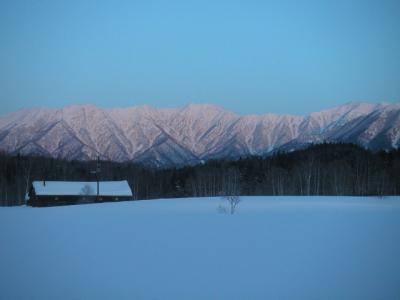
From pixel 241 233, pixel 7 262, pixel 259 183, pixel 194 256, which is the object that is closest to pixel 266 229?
pixel 241 233

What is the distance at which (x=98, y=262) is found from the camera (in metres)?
14.3

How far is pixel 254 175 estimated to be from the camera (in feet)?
321

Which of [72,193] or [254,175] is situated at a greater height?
[254,175]

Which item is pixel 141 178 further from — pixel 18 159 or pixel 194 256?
pixel 194 256

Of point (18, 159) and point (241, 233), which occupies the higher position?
point (18, 159)

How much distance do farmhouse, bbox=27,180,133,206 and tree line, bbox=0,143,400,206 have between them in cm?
399

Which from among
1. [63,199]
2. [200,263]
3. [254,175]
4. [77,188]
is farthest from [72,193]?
[200,263]

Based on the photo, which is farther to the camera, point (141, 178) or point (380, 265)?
point (141, 178)

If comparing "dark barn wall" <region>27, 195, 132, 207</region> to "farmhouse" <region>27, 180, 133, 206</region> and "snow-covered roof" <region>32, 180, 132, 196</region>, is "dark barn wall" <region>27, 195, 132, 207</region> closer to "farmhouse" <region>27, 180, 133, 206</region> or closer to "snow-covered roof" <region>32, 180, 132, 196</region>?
"farmhouse" <region>27, 180, 133, 206</region>

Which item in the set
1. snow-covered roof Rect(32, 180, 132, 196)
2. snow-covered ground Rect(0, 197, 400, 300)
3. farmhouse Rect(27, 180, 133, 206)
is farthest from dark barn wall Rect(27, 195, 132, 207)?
snow-covered ground Rect(0, 197, 400, 300)

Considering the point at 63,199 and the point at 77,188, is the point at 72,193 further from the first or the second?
the point at 77,188

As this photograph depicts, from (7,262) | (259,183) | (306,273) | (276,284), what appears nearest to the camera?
(276,284)

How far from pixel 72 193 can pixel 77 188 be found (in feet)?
6.95

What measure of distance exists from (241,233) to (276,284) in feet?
31.8
